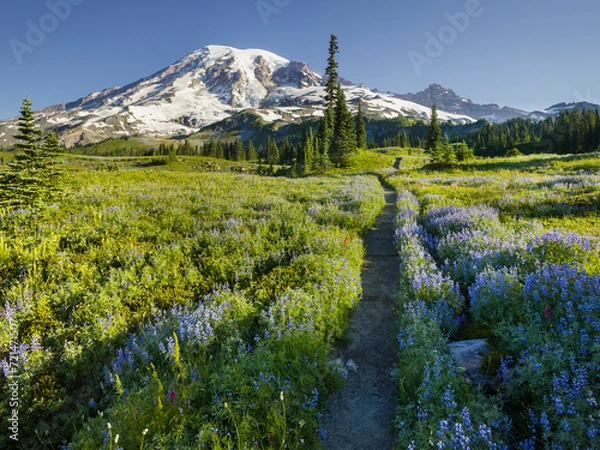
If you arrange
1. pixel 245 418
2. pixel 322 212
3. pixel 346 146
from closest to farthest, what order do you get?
pixel 245 418, pixel 322 212, pixel 346 146

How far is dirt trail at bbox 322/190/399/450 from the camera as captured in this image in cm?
411

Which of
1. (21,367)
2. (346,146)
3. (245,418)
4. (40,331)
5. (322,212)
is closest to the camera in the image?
(245,418)

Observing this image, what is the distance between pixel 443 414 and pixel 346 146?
5650 centimetres

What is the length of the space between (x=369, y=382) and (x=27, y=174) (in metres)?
15.9

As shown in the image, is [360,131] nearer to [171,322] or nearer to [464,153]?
[464,153]

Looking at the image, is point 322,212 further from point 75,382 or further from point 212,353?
point 75,382

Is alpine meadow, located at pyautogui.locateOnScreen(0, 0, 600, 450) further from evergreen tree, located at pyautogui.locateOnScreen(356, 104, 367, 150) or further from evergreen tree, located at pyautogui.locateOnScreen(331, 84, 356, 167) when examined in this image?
evergreen tree, located at pyautogui.locateOnScreen(356, 104, 367, 150)

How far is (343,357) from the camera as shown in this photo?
5742 mm

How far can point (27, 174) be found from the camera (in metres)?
13.1

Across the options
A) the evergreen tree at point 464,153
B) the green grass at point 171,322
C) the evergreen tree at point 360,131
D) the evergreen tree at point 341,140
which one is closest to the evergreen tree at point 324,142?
the evergreen tree at point 341,140

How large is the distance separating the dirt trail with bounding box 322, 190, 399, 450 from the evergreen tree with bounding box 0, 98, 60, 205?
43.9 ft

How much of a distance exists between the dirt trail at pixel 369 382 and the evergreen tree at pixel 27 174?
13.4 meters

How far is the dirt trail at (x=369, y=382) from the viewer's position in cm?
411

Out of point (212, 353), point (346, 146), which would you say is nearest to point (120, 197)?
point (212, 353)
